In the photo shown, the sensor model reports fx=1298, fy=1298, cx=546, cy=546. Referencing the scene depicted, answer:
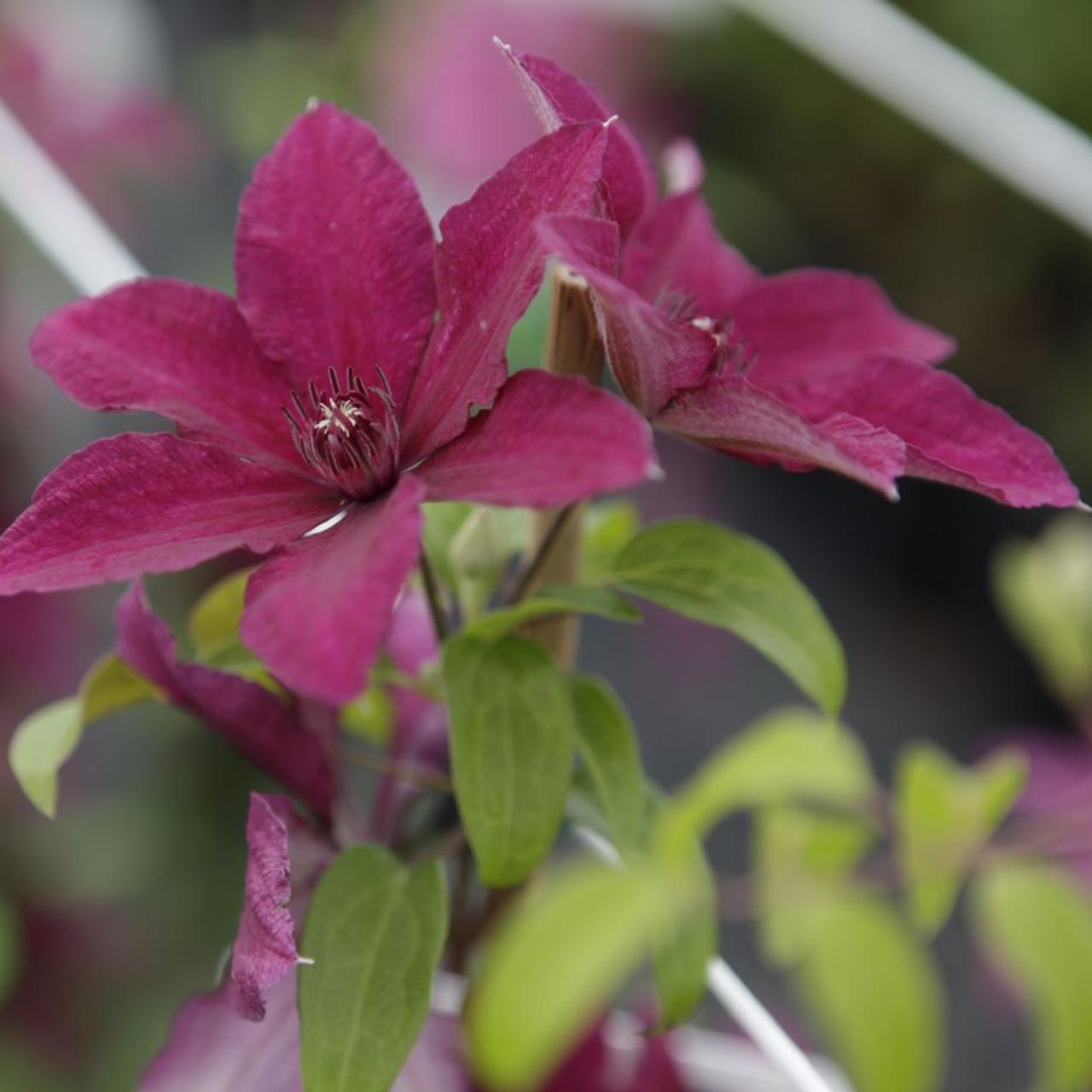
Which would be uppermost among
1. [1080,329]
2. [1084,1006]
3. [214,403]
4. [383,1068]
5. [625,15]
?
[214,403]

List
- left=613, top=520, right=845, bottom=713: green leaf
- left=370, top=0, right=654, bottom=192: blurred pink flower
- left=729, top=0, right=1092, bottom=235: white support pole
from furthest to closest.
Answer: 1. left=370, top=0, right=654, bottom=192: blurred pink flower
2. left=729, top=0, right=1092, bottom=235: white support pole
3. left=613, top=520, right=845, bottom=713: green leaf

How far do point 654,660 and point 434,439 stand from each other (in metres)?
1.34

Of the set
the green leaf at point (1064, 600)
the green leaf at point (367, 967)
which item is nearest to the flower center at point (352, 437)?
the green leaf at point (367, 967)

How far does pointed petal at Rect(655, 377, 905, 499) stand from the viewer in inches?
11.3

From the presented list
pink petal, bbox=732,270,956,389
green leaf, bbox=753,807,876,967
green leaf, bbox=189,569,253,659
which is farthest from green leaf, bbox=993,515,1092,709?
green leaf, bbox=189,569,253,659

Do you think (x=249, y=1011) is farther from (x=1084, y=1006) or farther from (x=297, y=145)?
(x=1084, y=1006)

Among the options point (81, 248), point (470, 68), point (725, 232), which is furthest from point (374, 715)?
point (725, 232)

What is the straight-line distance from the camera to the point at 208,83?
1836 mm

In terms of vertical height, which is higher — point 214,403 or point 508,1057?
point 214,403

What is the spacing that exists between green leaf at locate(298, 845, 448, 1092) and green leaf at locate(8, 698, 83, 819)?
3.3 inches

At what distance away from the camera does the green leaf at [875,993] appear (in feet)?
1.97

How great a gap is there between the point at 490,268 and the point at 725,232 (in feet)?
4.81

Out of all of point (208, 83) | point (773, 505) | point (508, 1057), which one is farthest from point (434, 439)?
point (208, 83)

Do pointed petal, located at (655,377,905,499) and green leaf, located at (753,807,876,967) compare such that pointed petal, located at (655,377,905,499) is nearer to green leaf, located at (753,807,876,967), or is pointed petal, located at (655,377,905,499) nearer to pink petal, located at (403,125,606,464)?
pink petal, located at (403,125,606,464)
